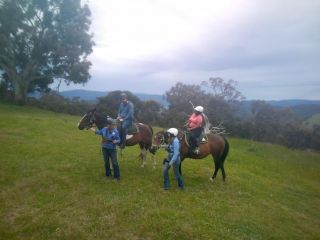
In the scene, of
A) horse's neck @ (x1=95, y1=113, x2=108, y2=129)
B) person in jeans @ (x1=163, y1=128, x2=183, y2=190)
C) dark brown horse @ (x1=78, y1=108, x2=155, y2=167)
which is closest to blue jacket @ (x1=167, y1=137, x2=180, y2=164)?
person in jeans @ (x1=163, y1=128, x2=183, y2=190)

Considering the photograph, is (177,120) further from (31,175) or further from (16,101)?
(31,175)

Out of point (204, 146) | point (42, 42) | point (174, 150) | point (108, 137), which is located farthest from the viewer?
point (42, 42)

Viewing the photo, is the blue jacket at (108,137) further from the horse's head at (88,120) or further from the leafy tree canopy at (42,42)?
the leafy tree canopy at (42,42)

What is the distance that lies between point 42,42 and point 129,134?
30.7 metres

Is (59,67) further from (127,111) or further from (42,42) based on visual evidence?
(127,111)

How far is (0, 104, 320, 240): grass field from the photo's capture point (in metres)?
9.62

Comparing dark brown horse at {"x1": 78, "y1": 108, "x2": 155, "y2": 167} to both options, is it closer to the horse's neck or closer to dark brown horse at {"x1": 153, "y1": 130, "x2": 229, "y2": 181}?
the horse's neck

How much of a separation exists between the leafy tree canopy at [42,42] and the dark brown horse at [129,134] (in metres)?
29.3

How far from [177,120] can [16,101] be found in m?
21.3

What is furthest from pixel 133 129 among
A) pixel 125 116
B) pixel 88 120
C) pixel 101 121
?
pixel 88 120

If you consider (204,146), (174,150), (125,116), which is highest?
(125,116)

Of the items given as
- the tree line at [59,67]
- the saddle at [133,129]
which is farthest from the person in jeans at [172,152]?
the tree line at [59,67]

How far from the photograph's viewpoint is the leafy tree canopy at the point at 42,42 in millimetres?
38594

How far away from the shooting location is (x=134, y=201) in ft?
37.2
